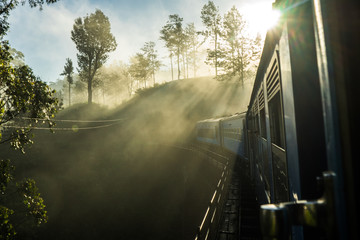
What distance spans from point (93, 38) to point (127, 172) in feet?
103

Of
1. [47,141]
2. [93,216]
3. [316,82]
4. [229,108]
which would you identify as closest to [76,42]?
[47,141]

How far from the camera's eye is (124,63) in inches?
3356

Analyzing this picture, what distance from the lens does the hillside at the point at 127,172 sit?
66.6 feet

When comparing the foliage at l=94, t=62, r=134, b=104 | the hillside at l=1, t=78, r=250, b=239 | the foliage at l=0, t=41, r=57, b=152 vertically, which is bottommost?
the hillside at l=1, t=78, r=250, b=239

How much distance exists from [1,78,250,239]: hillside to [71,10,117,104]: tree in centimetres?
1093

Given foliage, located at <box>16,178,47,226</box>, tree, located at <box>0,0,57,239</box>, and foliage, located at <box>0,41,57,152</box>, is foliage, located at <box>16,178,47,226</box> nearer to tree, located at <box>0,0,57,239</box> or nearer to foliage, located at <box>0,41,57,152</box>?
tree, located at <box>0,0,57,239</box>

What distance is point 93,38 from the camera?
46.5 metres

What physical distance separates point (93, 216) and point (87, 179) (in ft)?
23.1

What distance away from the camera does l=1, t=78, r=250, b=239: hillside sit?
66.6 feet

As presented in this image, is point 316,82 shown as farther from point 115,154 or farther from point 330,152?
point 115,154

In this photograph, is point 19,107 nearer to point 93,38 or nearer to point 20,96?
point 20,96

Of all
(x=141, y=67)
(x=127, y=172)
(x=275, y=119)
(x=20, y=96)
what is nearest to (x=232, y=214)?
(x=275, y=119)

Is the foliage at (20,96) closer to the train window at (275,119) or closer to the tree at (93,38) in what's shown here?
the train window at (275,119)

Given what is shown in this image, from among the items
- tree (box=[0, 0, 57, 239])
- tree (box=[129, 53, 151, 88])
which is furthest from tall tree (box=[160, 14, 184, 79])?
tree (box=[0, 0, 57, 239])
